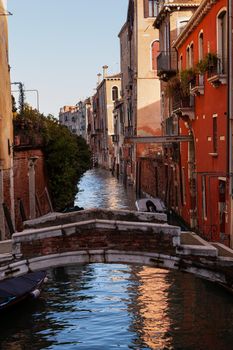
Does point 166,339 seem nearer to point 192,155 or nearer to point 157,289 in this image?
point 157,289

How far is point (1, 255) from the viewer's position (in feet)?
27.4

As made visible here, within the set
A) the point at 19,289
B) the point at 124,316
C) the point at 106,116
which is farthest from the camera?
the point at 106,116

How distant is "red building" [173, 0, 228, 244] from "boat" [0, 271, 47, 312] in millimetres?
3420

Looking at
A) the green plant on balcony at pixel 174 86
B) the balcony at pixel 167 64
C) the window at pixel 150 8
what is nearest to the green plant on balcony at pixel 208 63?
the green plant on balcony at pixel 174 86

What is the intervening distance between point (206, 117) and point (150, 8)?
18.8 m

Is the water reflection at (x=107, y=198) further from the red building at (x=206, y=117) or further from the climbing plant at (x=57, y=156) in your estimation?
the red building at (x=206, y=117)

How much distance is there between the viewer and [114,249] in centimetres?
848

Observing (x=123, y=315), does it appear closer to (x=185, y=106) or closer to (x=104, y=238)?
(x=104, y=238)

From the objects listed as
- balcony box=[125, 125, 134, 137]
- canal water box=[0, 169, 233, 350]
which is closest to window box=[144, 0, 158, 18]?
balcony box=[125, 125, 134, 137]

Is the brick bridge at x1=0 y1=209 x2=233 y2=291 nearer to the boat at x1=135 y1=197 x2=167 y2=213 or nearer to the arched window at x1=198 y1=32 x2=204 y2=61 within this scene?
the arched window at x1=198 y1=32 x2=204 y2=61

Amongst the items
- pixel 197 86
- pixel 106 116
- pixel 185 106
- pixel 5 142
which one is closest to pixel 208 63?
pixel 197 86

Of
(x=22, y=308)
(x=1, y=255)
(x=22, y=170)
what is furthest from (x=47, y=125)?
(x=1, y=255)

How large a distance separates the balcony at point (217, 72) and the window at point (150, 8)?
1967 centimetres

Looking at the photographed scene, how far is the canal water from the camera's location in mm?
9008
